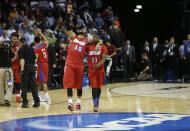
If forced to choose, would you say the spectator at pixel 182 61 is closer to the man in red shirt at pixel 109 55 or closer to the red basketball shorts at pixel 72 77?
the man in red shirt at pixel 109 55

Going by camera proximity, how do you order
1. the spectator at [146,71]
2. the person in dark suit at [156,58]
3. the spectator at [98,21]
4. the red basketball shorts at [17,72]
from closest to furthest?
the red basketball shorts at [17,72] → the spectator at [146,71] → the person in dark suit at [156,58] → the spectator at [98,21]

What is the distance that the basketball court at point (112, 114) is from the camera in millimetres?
10023

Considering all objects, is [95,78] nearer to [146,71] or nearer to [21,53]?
[21,53]

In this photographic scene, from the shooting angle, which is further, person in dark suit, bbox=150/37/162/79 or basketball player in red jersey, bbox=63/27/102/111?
person in dark suit, bbox=150/37/162/79

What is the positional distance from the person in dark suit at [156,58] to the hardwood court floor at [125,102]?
510cm

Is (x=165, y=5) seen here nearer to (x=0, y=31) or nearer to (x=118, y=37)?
(x=118, y=37)

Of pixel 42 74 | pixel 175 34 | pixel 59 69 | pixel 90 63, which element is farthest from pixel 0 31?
pixel 175 34

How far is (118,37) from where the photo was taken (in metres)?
23.5

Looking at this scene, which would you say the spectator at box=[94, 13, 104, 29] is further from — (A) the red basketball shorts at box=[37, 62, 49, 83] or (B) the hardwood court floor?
(A) the red basketball shorts at box=[37, 62, 49, 83]

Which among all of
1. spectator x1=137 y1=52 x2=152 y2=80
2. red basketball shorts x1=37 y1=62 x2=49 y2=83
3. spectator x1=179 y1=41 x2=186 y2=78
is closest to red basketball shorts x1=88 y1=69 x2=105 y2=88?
red basketball shorts x1=37 y1=62 x2=49 y2=83

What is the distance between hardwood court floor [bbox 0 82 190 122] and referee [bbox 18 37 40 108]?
33 cm

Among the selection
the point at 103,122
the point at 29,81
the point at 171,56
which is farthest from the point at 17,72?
the point at 171,56

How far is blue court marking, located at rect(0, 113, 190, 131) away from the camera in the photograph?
9781 millimetres

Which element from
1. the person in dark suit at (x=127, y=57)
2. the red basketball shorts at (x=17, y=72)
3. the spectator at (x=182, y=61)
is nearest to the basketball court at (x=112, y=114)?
the red basketball shorts at (x=17, y=72)
